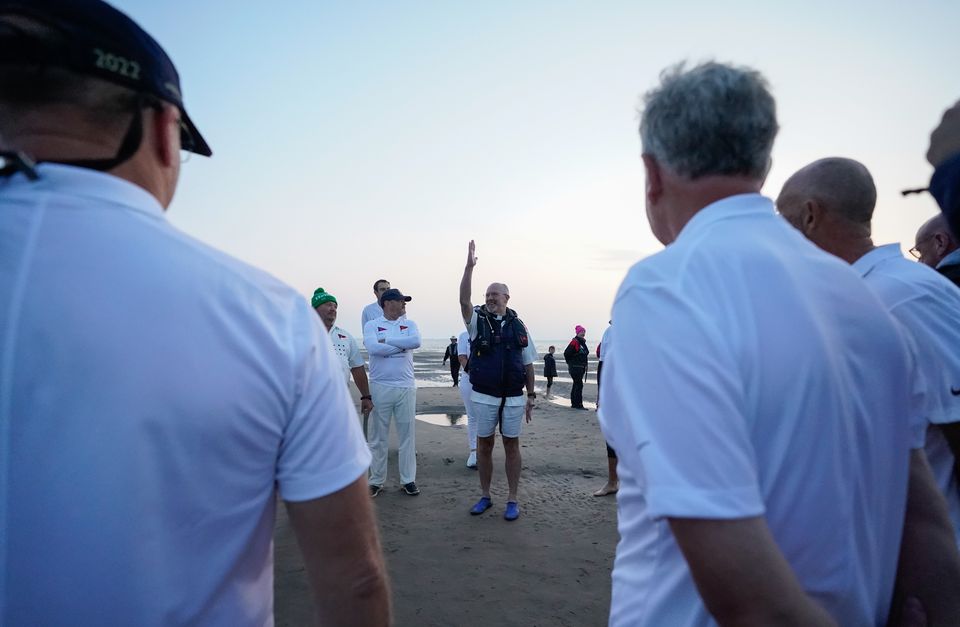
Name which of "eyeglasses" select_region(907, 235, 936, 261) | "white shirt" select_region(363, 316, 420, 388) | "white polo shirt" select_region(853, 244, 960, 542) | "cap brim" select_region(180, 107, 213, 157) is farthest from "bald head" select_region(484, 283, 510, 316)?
"cap brim" select_region(180, 107, 213, 157)

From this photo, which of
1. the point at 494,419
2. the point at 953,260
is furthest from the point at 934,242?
the point at 494,419

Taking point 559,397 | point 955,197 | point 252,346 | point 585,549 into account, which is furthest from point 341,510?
point 559,397

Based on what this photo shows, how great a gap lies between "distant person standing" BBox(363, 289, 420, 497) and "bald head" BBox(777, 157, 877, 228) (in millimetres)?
4858

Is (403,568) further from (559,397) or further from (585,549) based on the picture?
(559,397)

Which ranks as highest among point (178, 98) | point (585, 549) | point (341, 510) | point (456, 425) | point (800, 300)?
point (178, 98)

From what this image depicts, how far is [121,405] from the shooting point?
867 millimetres

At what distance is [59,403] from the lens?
85 centimetres

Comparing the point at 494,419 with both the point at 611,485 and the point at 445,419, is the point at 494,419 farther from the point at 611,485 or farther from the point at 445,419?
the point at 445,419

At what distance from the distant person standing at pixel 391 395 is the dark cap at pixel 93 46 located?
530 centimetres

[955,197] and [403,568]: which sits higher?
[955,197]

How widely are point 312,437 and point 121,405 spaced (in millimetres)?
336

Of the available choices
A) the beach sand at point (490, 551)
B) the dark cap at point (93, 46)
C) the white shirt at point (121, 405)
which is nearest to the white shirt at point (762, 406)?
the white shirt at point (121, 405)

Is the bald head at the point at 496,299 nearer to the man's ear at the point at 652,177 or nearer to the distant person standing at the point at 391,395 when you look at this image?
the distant person standing at the point at 391,395

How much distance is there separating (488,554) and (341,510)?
394 centimetres
